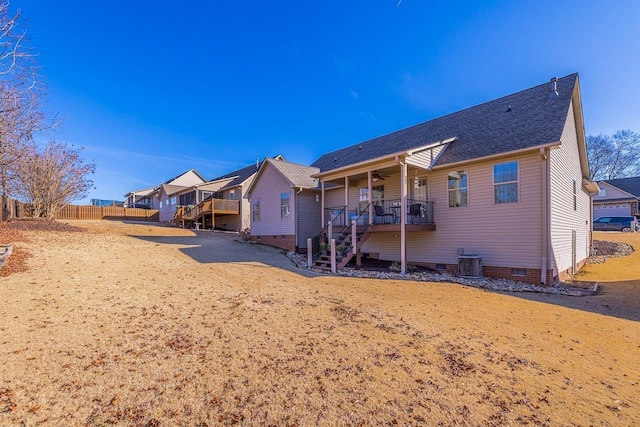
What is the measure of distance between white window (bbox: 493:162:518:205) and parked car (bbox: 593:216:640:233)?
25368mm

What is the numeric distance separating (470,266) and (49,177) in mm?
24311

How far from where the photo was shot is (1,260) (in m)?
7.47

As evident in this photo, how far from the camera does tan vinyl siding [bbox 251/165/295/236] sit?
17031mm

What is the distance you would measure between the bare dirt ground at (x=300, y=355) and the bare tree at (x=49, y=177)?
15113 mm

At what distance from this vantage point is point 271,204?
18.4 meters

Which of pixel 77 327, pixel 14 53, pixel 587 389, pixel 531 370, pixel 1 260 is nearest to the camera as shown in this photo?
pixel 587 389

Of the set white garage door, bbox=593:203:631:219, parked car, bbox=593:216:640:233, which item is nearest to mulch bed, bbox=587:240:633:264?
parked car, bbox=593:216:640:233

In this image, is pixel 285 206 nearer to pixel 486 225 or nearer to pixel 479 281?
pixel 486 225

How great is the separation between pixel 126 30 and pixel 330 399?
61.8ft

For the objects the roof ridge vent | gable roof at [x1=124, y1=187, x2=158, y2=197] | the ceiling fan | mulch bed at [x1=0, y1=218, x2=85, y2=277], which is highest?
the roof ridge vent

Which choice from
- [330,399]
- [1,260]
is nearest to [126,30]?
[1,260]

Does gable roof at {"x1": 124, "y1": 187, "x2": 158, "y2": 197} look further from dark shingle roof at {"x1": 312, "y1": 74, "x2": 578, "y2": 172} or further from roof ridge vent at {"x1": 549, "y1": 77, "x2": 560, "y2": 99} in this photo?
roof ridge vent at {"x1": 549, "y1": 77, "x2": 560, "y2": 99}

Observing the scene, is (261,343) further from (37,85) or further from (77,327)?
(37,85)

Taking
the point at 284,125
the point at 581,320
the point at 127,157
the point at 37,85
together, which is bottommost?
the point at 581,320
